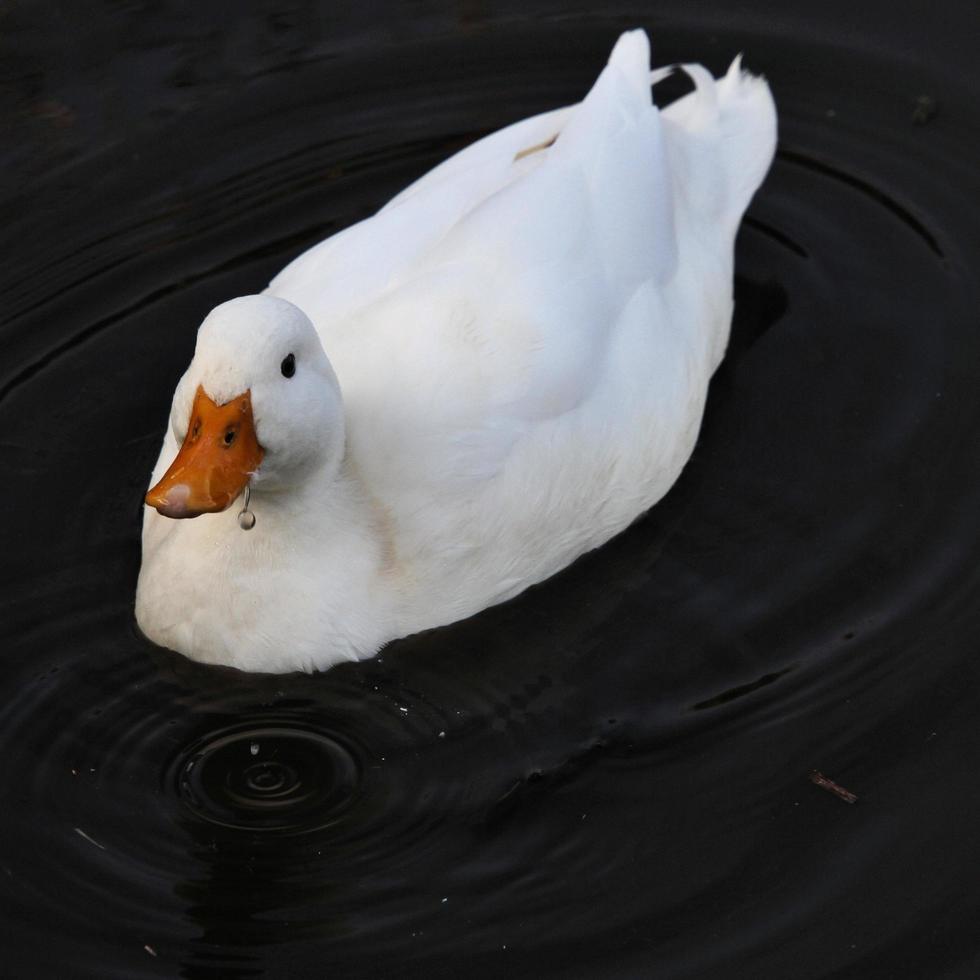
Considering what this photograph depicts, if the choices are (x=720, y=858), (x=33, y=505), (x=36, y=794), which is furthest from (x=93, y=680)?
(x=720, y=858)

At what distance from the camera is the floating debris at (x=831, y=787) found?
5746 mm

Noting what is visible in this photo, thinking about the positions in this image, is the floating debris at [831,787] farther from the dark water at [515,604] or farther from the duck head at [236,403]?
the duck head at [236,403]

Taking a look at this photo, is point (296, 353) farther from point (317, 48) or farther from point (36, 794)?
point (317, 48)

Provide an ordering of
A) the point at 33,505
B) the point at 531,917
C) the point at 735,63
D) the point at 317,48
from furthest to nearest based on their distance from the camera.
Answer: the point at 317,48
the point at 735,63
the point at 33,505
the point at 531,917

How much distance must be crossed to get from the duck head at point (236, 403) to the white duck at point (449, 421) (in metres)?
0.02

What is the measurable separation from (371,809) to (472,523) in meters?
0.93

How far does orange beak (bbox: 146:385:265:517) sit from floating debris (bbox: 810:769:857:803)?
192cm

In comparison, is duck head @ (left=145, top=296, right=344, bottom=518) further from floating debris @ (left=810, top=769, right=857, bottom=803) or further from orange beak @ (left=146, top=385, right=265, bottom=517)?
floating debris @ (left=810, top=769, right=857, bottom=803)

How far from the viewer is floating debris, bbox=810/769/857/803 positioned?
575cm

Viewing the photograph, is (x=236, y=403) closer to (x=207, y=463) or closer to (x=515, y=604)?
(x=207, y=463)

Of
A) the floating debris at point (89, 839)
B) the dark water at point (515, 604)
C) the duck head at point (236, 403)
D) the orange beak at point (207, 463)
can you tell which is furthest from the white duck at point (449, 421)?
the floating debris at point (89, 839)

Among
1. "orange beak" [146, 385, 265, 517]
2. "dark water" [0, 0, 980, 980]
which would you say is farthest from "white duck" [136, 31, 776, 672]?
"dark water" [0, 0, 980, 980]

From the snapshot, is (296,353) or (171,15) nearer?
(296,353)

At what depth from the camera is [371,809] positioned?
18.8 feet
